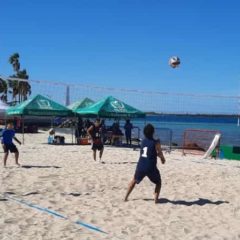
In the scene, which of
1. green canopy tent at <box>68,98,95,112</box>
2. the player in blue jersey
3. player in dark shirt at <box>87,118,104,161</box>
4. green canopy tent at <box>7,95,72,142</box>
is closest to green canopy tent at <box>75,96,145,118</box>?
green canopy tent at <box>7,95,72,142</box>

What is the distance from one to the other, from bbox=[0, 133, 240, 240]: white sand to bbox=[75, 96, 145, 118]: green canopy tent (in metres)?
8.21

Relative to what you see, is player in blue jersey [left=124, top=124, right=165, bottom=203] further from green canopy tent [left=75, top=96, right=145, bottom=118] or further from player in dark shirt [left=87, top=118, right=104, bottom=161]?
green canopy tent [left=75, top=96, right=145, bottom=118]

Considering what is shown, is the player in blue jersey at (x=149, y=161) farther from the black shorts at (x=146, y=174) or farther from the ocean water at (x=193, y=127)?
the ocean water at (x=193, y=127)

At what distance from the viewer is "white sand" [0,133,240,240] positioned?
5.52m

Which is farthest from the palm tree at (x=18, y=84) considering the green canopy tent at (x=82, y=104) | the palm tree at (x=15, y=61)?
the green canopy tent at (x=82, y=104)

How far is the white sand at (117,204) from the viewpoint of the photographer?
18.1 feet

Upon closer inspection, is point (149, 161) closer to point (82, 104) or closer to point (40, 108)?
point (40, 108)

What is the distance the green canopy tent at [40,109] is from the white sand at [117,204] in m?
8.18

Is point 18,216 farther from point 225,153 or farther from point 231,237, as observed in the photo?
point 225,153

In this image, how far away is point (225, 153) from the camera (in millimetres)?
16766

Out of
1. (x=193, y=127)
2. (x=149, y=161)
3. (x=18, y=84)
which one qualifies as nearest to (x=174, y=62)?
(x=149, y=161)

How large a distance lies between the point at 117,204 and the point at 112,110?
41.9ft

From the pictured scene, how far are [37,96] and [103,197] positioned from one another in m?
13.4

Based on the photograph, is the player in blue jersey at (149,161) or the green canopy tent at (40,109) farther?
the green canopy tent at (40,109)
